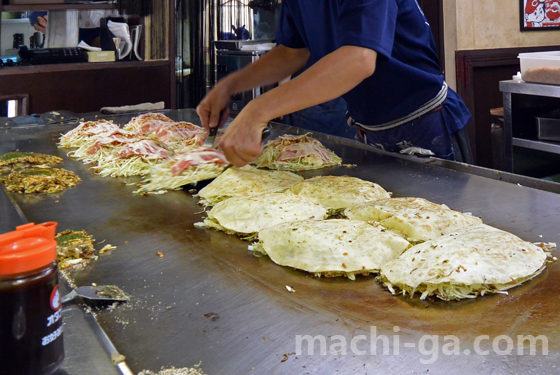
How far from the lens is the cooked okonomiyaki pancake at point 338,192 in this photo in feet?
7.68

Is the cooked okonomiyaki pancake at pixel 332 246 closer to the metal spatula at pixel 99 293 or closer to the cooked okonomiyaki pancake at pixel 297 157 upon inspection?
the metal spatula at pixel 99 293

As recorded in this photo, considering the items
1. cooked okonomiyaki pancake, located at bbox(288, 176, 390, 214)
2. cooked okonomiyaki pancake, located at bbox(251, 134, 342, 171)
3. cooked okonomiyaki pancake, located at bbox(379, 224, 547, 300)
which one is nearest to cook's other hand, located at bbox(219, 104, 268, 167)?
cooked okonomiyaki pancake, located at bbox(288, 176, 390, 214)

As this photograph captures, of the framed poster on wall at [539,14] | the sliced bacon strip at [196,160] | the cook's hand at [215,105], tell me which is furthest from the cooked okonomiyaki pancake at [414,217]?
the framed poster on wall at [539,14]

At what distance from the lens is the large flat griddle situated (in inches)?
48.8

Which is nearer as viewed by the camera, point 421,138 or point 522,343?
point 522,343

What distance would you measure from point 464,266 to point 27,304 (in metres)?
1.16

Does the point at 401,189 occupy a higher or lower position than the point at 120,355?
higher

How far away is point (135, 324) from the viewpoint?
1433 millimetres

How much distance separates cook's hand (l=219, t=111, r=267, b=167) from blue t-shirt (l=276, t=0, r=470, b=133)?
2.68ft

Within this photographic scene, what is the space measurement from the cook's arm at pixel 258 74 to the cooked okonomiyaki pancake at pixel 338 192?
0.92 meters

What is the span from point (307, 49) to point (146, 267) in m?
2.07

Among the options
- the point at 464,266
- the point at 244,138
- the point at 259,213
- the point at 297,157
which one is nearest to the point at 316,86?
the point at 244,138

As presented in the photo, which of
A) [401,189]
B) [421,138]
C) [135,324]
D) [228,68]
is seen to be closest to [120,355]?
[135,324]

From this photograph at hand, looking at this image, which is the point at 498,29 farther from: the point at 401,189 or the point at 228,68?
the point at 401,189
